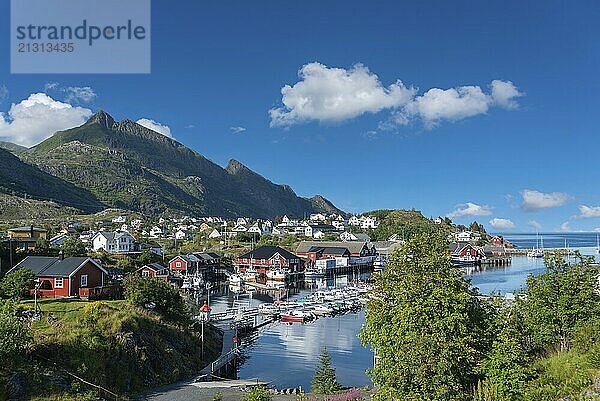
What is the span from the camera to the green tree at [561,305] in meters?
16.1

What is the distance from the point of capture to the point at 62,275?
99.0 feet

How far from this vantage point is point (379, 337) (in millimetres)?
13773

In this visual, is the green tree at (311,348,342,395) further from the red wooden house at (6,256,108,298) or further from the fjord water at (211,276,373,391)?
the red wooden house at (6,256,108,298)

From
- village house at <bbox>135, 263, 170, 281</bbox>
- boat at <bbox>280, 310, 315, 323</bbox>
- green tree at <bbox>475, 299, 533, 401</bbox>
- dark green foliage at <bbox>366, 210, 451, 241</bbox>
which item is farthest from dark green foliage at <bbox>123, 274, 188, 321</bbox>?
dark green foliage at <bbox>366, 210, 451, 241</bbox>

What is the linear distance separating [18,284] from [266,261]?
164 feet

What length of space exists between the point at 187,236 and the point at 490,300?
102 m

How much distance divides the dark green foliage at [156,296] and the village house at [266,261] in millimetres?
45802

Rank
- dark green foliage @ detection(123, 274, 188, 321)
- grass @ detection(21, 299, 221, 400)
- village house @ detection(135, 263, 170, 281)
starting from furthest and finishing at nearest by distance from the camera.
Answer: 1. village house @ detection(135, 263, 170, 281)
2. dark green foliage @ detection(123, 274, 188, 321)
3. grass @ detection(21, 299, 221, 400)

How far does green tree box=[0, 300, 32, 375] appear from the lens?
17.9 meters

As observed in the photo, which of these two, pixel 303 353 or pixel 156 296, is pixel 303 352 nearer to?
pixel 303 353

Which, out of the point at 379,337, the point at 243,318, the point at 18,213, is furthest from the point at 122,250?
the point at 379,337

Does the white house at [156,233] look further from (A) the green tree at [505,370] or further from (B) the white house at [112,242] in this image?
(A) the green tree at [505,370]

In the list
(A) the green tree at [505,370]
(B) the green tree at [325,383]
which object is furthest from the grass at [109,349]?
(A) the green tree at [505,370]

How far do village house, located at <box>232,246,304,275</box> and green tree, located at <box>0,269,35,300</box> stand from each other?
47369mm
